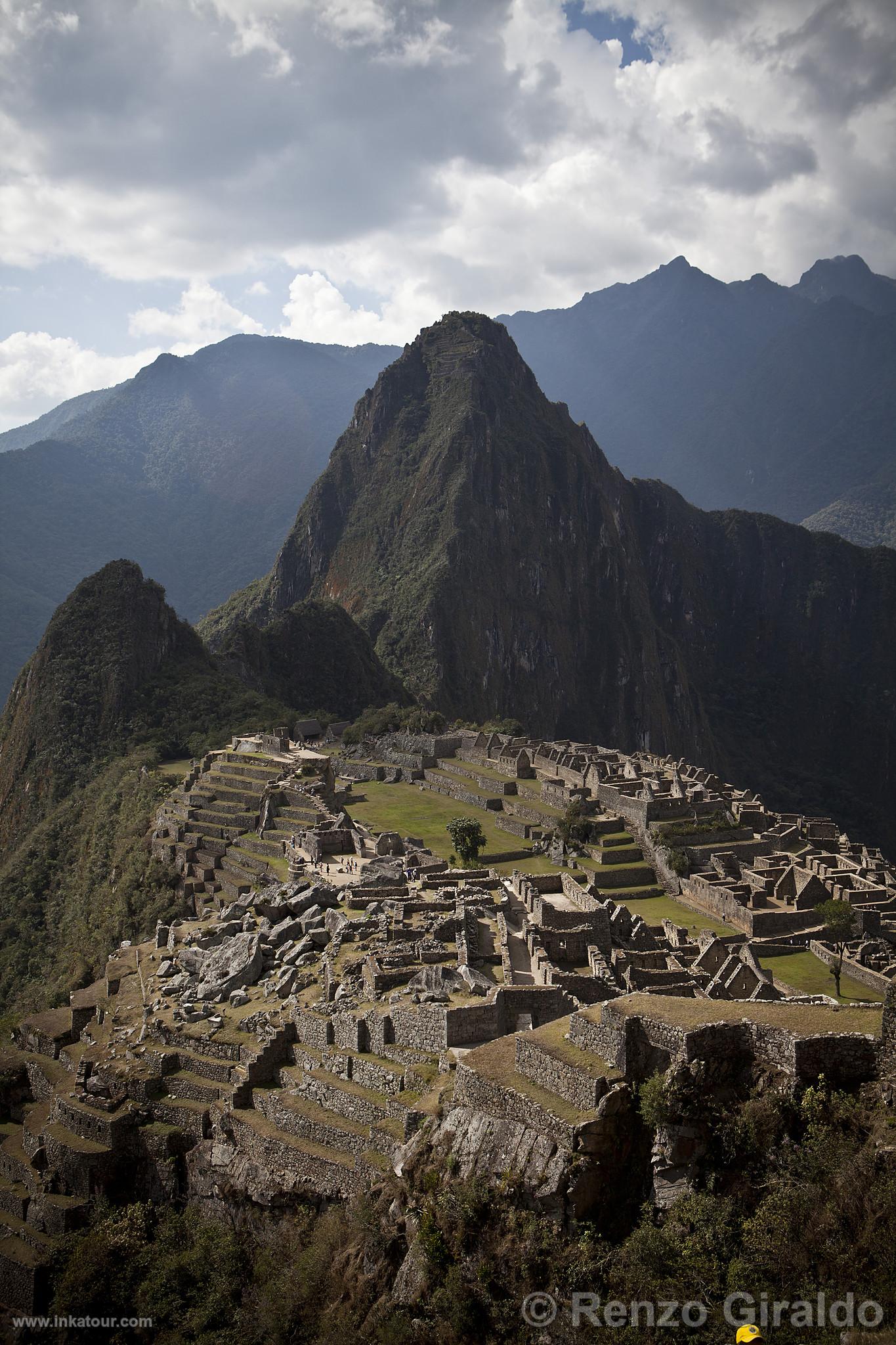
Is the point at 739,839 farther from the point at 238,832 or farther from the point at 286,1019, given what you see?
the point at 286,1019

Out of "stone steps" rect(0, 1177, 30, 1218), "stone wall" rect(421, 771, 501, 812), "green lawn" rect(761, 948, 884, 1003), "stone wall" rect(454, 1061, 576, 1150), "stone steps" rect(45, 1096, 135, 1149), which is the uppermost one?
"stone wall" rect(421, 771, 501, 812)

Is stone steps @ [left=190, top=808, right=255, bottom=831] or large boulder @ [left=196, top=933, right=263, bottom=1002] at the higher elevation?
stone steps @ [left=190, top=808, right=255, bottom=831]

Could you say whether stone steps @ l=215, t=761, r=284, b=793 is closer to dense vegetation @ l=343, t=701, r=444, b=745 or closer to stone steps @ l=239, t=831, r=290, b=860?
stone steps @ l=239, t=831, r=290, b=860

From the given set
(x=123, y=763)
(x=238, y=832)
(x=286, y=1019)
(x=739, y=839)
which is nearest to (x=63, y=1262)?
(x=286, y=1019)

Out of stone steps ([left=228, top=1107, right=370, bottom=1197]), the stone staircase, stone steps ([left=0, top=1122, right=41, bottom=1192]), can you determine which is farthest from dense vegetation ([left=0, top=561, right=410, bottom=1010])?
stone steps ([left=228, top=1107, right=370, bottom=1197])

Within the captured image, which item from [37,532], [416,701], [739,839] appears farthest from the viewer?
[37,532]

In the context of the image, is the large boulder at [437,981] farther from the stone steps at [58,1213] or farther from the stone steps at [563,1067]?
the stone steps at [58,1213]
